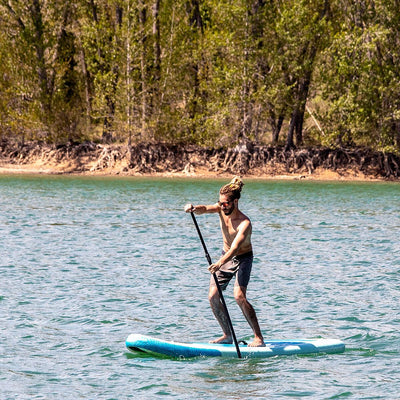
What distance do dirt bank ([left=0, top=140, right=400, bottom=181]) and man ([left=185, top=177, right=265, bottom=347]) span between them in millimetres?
43556

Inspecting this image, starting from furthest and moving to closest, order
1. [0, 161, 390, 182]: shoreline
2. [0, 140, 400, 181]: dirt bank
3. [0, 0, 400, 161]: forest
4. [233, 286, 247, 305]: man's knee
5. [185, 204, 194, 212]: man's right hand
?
[0, 140, 400, 181]: dirt bank, [0, 161, 390, 182]: shoreline, [0, 0, 400, 161]: forest, [233, 286, 247, 305]: man's knee, [185, 204, 194, 212]: man's right hand

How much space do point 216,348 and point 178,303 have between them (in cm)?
365

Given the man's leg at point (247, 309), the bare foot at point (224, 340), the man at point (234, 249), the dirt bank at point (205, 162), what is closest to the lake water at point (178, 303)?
the man's leg at point (247, 309)

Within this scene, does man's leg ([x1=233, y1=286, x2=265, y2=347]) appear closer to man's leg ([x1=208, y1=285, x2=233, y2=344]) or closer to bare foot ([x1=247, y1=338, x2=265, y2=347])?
bare foot ([x1=247, y1=338, x2=265, y2=347])

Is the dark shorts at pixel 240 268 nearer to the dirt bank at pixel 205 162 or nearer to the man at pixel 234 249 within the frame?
the man at pixel 234 249

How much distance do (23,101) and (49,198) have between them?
23823 mm

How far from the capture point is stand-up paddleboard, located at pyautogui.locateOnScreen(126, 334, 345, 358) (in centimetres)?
1134

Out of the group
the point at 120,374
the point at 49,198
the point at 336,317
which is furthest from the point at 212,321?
the point at 49,198

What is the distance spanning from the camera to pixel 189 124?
56.8 metres

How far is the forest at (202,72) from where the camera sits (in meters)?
53.3

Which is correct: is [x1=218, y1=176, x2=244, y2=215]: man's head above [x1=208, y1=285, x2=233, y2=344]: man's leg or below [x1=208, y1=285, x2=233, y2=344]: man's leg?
above

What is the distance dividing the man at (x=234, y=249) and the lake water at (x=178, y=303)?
0.74 m

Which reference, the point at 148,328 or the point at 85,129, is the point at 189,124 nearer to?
the point at 85,129

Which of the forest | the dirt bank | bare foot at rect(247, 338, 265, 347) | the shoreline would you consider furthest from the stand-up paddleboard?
the dirt bank
